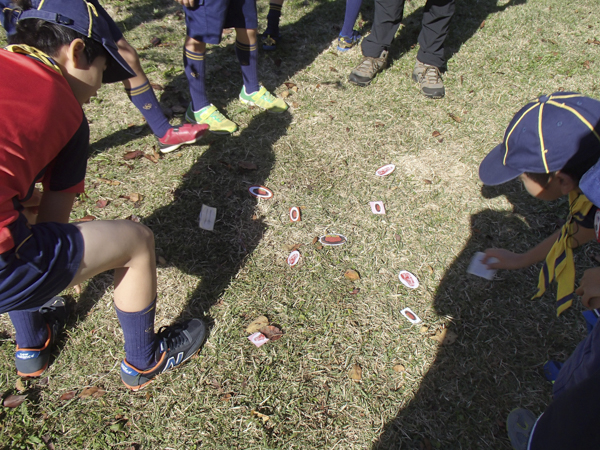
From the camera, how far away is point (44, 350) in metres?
2.19

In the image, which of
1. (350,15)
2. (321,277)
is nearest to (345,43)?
(350,15)

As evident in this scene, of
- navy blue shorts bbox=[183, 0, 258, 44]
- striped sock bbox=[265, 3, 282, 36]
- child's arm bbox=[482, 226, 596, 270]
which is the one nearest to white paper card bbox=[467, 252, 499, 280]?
child's arm bbox=[482, 226, 596, 270]

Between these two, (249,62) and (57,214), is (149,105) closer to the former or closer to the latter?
(249,62)

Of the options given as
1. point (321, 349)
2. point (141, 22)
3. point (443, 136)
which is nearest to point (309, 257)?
point (321, 349)

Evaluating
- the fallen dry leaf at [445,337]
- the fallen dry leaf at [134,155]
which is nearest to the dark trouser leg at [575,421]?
the fallen dry leaf at [445,337]

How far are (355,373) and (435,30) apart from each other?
3978mm

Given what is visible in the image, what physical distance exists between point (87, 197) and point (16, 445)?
1.84 metres

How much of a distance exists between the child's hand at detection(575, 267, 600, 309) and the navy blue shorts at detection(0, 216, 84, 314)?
2.12 metres

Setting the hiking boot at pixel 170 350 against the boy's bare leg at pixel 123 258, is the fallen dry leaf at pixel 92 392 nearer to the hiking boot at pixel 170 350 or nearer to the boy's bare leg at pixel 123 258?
the hiking boot at pixel 170 350

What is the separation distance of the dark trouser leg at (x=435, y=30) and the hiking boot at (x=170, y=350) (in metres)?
4.06

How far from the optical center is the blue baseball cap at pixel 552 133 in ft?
5.45

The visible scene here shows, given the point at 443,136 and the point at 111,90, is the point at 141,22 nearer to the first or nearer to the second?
the point at 111,90

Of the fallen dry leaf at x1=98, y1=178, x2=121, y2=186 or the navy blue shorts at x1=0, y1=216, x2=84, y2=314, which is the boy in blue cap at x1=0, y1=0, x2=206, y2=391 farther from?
the fallen dry leaf at x1=98, y1=178, x2=121, y2=186

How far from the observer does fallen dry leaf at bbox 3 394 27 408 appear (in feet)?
6.80
